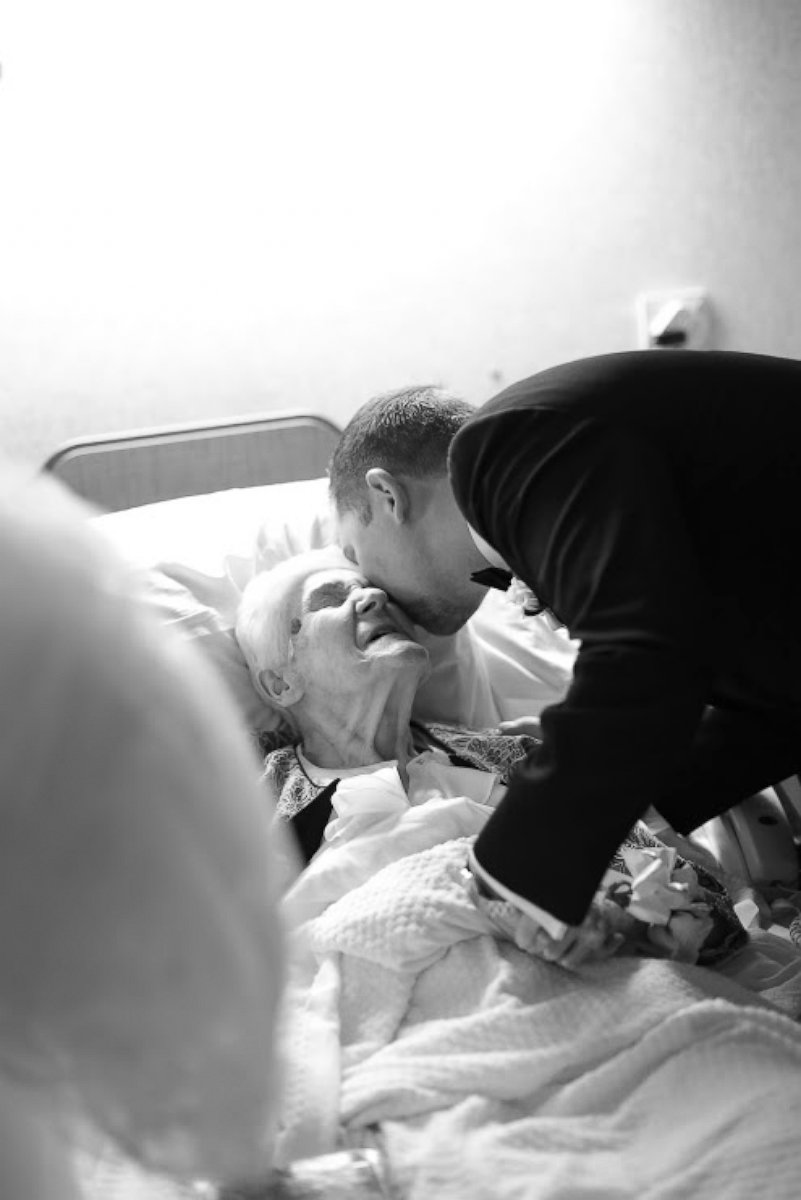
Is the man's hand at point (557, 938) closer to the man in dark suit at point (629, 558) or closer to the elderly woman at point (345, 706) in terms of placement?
the man in dark suit at point (629, 558)

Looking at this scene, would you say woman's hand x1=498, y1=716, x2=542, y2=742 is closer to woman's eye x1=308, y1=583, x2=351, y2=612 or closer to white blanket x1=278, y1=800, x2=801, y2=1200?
woman's eye x1=308, y1=583, x2=351, y2=612

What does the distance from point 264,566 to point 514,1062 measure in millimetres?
1183

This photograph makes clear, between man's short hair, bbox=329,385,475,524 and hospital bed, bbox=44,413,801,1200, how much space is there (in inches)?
13.0

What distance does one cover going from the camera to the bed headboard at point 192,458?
280 cm

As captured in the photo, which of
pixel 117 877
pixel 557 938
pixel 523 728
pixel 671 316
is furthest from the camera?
pixel 671 316

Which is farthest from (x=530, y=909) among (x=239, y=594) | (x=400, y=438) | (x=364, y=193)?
(x=364, y=193)

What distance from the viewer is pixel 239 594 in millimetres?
2234

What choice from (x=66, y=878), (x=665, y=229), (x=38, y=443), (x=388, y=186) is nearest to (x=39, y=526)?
(x=66, y=878)

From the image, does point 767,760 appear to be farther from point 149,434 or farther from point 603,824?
point 149,434

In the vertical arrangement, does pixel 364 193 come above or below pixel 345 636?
above

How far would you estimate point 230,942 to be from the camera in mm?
645

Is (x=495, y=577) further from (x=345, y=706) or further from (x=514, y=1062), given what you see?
(x=514, y=1062)

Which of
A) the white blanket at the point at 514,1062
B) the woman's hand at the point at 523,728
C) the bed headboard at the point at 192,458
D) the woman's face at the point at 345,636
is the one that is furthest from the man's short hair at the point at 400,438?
the bed headboard at the point at 192,458

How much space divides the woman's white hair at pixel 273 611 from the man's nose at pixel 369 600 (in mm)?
88
